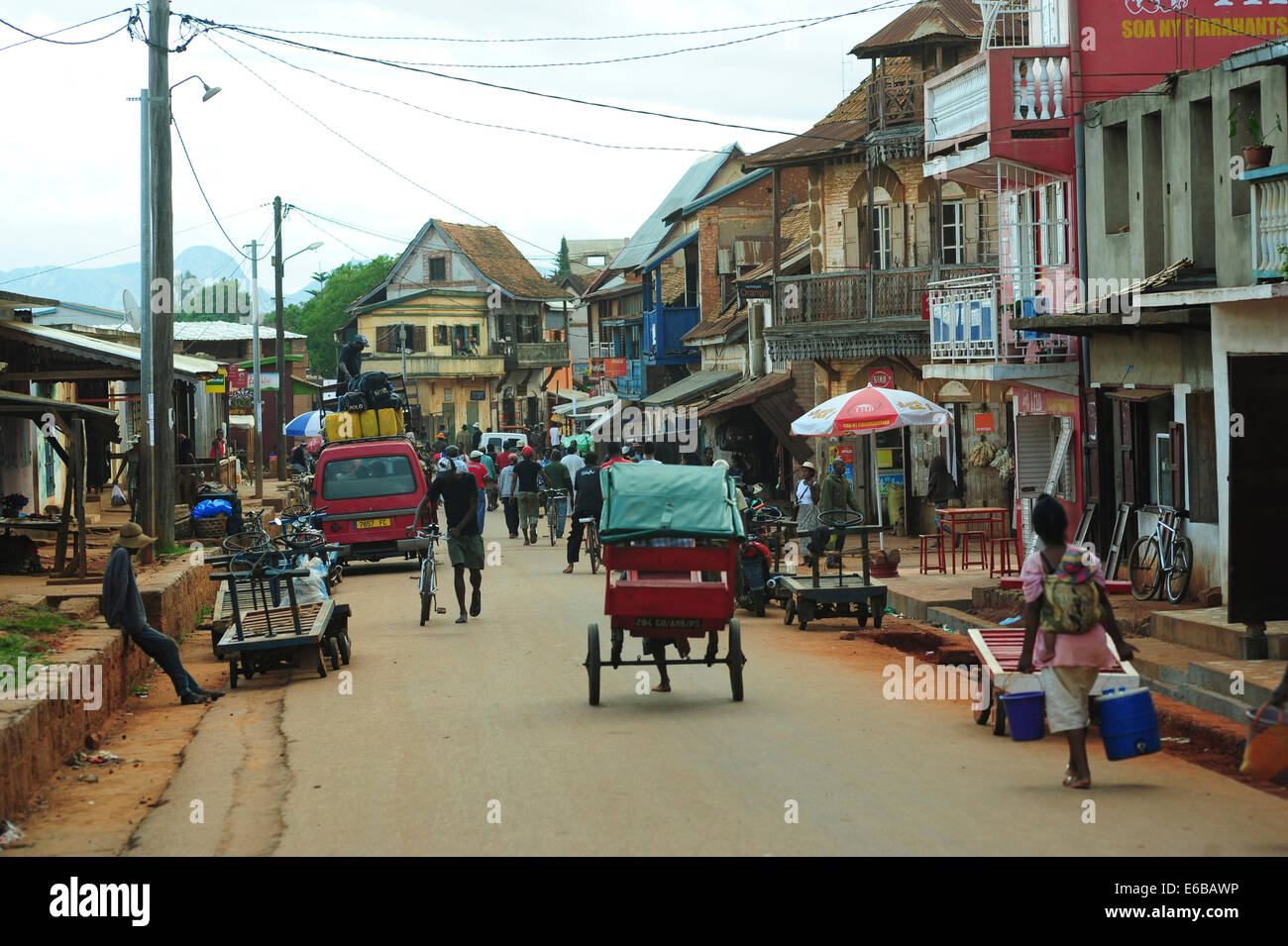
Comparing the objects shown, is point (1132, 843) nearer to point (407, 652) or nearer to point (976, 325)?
point (407, 652)

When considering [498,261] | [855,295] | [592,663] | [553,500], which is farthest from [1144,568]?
[498,261]

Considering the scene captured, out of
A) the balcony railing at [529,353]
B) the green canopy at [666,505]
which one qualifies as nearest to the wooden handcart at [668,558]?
the green canopy at [666,505]

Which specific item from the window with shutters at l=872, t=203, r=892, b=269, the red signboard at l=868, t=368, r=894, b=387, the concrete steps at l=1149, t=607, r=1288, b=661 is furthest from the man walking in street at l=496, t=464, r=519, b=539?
the concrete steps at l=1149, t=607, r=1288, b=661

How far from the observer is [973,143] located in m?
22.4

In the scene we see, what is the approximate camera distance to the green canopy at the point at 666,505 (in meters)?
11.8

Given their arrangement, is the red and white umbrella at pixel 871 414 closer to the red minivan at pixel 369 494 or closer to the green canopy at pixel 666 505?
the red minivan at pixel 369 494

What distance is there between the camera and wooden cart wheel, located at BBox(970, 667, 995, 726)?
11.1 metres

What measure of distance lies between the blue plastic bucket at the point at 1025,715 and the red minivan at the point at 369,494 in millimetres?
17576

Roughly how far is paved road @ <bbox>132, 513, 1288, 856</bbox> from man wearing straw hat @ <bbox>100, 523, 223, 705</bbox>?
78cm

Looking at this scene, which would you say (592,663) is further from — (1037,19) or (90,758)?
(1037,19)

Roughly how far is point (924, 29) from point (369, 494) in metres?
14.9

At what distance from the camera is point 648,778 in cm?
923

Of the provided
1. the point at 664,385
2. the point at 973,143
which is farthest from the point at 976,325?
the point at 664,385

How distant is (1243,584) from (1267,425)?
1.40 metres
